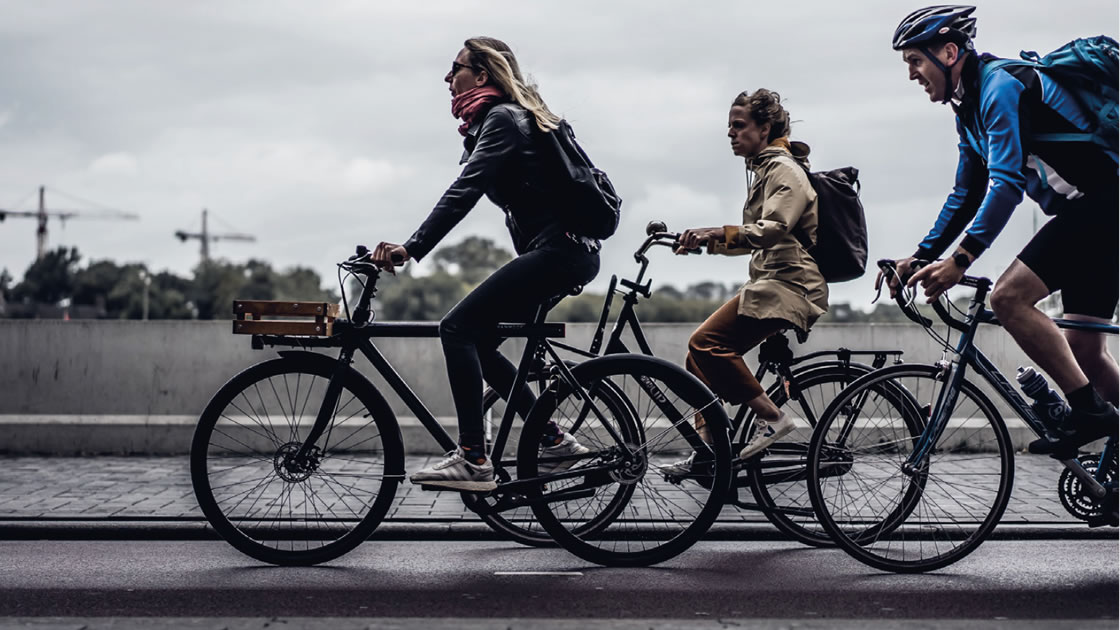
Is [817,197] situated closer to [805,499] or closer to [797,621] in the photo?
[805,499]

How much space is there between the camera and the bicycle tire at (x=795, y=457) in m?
5.43

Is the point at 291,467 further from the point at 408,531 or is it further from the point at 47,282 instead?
the point at 47,282

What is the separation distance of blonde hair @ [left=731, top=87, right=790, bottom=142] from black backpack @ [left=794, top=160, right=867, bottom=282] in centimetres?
24

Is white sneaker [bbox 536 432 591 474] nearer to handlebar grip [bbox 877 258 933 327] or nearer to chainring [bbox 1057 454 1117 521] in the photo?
handlebar grip [bbox 877 258 933 327]

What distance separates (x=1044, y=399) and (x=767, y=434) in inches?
43.7

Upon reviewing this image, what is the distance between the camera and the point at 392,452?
5129mm

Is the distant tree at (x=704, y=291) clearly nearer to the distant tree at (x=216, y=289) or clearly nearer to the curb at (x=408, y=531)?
the distant tree at (x=216, y=289)

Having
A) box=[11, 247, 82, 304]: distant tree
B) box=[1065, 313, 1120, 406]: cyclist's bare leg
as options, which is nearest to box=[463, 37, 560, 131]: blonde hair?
box=[1065, 313, 1120, 406]: cyclist's bare leg

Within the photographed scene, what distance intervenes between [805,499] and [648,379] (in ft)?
3.08

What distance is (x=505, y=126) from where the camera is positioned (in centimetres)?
504

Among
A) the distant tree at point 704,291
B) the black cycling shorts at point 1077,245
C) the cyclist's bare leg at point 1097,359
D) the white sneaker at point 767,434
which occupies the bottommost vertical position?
the white sneaker at point 767,434

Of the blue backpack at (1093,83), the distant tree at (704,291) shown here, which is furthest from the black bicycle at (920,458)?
the distant tree at (704,291)

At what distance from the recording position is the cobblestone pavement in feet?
20.4

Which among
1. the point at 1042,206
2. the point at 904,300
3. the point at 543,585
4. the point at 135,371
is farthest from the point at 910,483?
the point at 135,371
